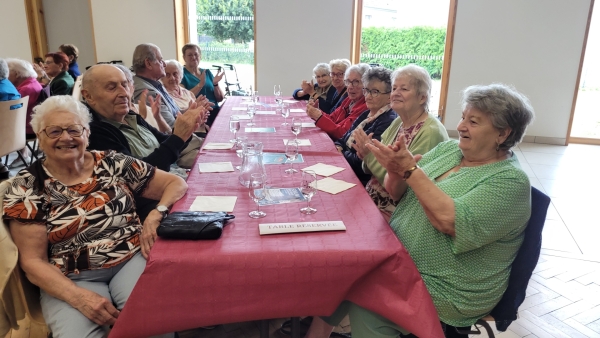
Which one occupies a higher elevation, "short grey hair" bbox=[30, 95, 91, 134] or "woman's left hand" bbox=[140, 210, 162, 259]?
"short grey hair" bbox=[30, 95, 91, 134]

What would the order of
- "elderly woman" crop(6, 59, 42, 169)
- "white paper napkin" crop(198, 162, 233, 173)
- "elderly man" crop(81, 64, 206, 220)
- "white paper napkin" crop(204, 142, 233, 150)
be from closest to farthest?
"elderly man" crop(81, 64, 206, 220) < "white paper napkin" crop(198, 162, 233, 173) < "white paper napkin" crop(204, 142, 233, 150) < "elderly woman" crop(6, 59, 42, 169)

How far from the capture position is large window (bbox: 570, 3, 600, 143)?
22.1ft

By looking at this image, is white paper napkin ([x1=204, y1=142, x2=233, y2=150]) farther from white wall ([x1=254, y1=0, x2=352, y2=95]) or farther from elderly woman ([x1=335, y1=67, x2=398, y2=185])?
white wall ([x1=254, y1=0, x2=352, y2=95])

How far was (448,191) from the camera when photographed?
1.61 meters

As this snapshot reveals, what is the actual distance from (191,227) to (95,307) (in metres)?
0.47

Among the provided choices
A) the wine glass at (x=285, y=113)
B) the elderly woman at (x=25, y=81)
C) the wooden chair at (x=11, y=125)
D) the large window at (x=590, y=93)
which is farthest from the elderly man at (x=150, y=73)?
the large window at (x=590, y=93)

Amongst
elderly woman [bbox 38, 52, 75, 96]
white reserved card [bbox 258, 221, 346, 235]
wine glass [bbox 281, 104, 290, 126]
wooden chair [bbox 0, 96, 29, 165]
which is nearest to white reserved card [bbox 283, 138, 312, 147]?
wine glass [bbox 281, 104, 290, 126]

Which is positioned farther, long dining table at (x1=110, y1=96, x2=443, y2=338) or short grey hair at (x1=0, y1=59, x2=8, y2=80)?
short grey hair at (x1=0, y1=59, x2=8, y2=80)

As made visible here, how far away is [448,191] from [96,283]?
1446mm

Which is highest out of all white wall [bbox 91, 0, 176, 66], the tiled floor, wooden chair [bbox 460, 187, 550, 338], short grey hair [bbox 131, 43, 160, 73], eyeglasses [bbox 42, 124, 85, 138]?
white wall [bbox 91, 0, 176, 66]

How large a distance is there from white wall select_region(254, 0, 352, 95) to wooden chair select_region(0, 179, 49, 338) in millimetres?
6173

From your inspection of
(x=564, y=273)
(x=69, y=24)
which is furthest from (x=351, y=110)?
(x=69, y=24)

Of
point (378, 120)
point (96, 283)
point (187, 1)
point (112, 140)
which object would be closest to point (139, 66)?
point (112, 140)

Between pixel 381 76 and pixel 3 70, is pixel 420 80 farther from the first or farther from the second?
pixel 3 70
